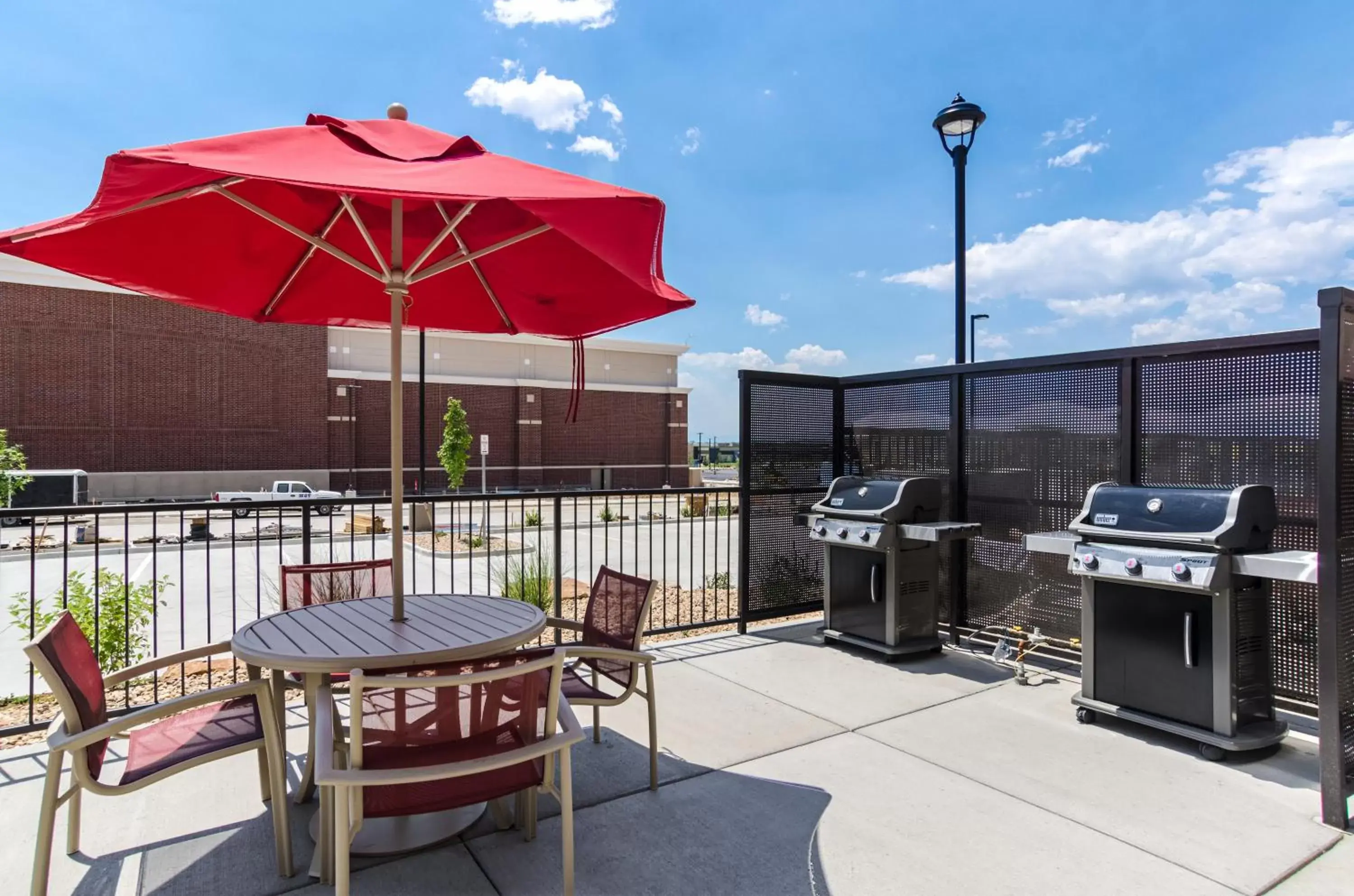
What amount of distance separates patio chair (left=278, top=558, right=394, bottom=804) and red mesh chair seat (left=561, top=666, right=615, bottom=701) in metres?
0.97

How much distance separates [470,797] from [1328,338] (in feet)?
11.3

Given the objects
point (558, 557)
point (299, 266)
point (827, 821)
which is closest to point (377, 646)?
point (827, 821)

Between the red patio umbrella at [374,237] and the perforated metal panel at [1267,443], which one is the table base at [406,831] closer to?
the red patio umbrella at [374,237]

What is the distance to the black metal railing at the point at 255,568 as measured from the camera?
13.1 feet

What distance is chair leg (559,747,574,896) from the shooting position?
207 centimetres

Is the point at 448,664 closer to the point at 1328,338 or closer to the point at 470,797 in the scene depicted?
the point at 470,797

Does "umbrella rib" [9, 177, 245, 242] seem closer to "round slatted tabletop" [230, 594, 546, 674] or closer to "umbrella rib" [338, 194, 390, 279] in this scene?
"umbrella rib" [338, 194, 390, 279]

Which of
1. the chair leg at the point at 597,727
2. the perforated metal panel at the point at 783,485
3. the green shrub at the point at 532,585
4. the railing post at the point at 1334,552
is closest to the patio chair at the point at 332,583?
the chair leg at the point at 597,727

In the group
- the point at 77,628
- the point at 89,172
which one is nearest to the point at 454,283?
the point at 89,172

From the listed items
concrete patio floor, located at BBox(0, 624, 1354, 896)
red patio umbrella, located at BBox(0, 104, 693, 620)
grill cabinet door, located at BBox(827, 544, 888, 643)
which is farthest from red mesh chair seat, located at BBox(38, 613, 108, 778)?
grill cabinet door, located at BBox(827, 544, 888, 643)

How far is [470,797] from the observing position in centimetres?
199

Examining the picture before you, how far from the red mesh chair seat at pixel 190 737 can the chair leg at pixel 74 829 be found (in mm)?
380

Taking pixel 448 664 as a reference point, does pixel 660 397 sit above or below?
above

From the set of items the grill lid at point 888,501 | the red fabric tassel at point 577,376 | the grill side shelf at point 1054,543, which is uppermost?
the red fabric tassel at point 577,376
